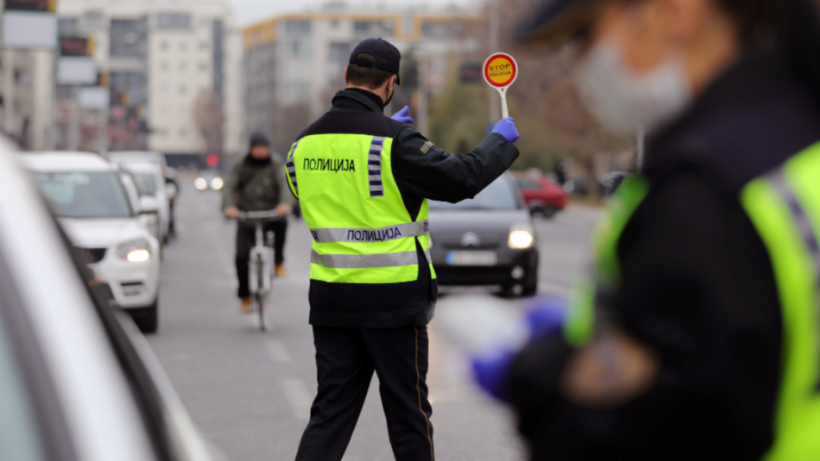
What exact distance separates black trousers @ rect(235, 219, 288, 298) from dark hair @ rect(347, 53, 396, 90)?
7.23m

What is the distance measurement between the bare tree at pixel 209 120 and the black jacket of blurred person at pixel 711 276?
170 m

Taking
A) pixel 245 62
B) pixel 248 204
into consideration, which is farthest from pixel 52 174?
pixel 245 62

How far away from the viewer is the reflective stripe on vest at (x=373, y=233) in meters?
4.10

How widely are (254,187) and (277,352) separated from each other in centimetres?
225

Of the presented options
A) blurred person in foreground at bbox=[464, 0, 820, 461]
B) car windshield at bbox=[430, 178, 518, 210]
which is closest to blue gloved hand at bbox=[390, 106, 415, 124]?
blurred person in foreground at bbox=[464, 0, 820, 461]

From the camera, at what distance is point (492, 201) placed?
14.4 metres

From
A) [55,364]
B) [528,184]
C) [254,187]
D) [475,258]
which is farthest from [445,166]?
[528,184]

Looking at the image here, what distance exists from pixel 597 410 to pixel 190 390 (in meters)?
6.68

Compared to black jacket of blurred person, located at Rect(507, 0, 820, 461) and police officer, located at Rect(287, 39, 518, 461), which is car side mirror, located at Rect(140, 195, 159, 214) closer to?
police officer, located at Rect(287, 39, 518, 461)

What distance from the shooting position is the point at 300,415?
6977mm

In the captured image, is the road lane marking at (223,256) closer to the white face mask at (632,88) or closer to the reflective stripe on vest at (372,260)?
the reflective stripe on vest at (372,260)

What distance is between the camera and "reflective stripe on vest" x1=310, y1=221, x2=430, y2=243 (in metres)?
4.10

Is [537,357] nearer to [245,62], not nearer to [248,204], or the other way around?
[248,204]

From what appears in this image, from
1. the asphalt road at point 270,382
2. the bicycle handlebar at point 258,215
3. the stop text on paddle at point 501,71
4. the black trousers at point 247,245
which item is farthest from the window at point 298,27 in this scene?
the stop text on paddle at point 501,71
